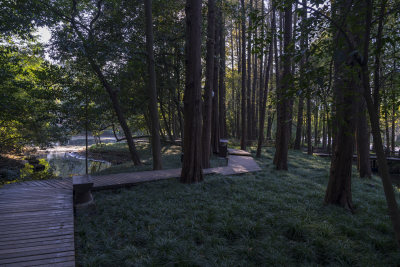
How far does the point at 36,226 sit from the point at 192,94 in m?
4.66

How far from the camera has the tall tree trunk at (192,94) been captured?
6.72 meters

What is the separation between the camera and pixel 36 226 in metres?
3.66

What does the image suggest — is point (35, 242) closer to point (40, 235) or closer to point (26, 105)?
point (40, 235)

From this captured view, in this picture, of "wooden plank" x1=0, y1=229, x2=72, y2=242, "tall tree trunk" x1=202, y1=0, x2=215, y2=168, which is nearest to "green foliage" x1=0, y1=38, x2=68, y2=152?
"tall tree trunk" x1=202, y1=0, x2=215, y2=168

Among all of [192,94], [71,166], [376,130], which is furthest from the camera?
[71,166]

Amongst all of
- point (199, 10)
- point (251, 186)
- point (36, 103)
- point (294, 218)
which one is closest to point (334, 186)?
point (294, 218)

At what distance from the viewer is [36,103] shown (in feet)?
34.2

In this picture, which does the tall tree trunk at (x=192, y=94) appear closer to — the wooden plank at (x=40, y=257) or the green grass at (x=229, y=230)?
the green grass at (x=229, y=230)

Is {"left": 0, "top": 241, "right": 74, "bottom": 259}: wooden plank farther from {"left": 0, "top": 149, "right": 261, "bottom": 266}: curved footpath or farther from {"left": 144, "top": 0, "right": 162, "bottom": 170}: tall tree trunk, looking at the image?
{"left": 144, "top": 0, "right": 162, "bottom": 170}: tall tree trunk

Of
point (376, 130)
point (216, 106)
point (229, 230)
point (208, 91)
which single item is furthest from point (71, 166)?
point (376, 130)

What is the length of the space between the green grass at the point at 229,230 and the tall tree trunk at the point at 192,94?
3.16 feet

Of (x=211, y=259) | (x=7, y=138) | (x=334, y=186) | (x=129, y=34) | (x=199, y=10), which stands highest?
(x=129, y=34)

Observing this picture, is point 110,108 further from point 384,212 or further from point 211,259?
point 384,212

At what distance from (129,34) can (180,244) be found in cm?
1020
